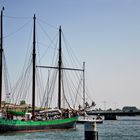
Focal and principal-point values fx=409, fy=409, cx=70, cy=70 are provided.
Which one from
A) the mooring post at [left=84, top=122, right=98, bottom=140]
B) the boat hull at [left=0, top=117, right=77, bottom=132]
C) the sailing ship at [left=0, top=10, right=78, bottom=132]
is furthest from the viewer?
the sailing ship at [left=0, top=10, right=78, bottom=132]

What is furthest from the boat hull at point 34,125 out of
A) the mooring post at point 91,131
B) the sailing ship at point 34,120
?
the mooring post at point 91,131

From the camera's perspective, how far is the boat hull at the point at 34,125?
73.7 metres

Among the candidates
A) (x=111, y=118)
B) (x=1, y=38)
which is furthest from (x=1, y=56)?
(x=111, y=118)

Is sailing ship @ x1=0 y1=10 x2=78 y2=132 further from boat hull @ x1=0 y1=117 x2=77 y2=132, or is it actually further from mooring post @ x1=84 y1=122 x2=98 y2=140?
mooring post @ x1=84 y1=122 x2=98 y2=140

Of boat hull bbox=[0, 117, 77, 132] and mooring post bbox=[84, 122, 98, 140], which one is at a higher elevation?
mooring post bbox=[84, 122, 98, 140]

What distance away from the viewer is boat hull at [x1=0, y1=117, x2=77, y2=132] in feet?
242

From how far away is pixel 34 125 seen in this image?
79.4 metres

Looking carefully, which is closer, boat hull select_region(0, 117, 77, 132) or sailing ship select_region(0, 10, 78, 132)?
boat hull select_region(0, 117, 77, 132)

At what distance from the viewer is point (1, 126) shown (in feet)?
240

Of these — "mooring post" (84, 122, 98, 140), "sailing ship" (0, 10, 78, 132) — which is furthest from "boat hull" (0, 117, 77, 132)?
"mooring post" (84, 122, 98, 140)

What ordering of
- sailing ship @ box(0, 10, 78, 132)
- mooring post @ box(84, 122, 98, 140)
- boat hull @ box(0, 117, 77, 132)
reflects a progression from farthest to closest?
sailing ship @ box(0, 10, 78, 132) < boat hull @ box(0, 117, 77, 132) < mooring post @ box(84, 122, 98, 140)

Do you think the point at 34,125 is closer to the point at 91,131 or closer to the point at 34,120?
the point at 34,120

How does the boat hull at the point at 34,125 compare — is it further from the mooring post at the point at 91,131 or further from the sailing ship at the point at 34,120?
the mooring post at the point at 91,131

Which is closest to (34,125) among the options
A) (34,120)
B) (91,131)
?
(34,120)
